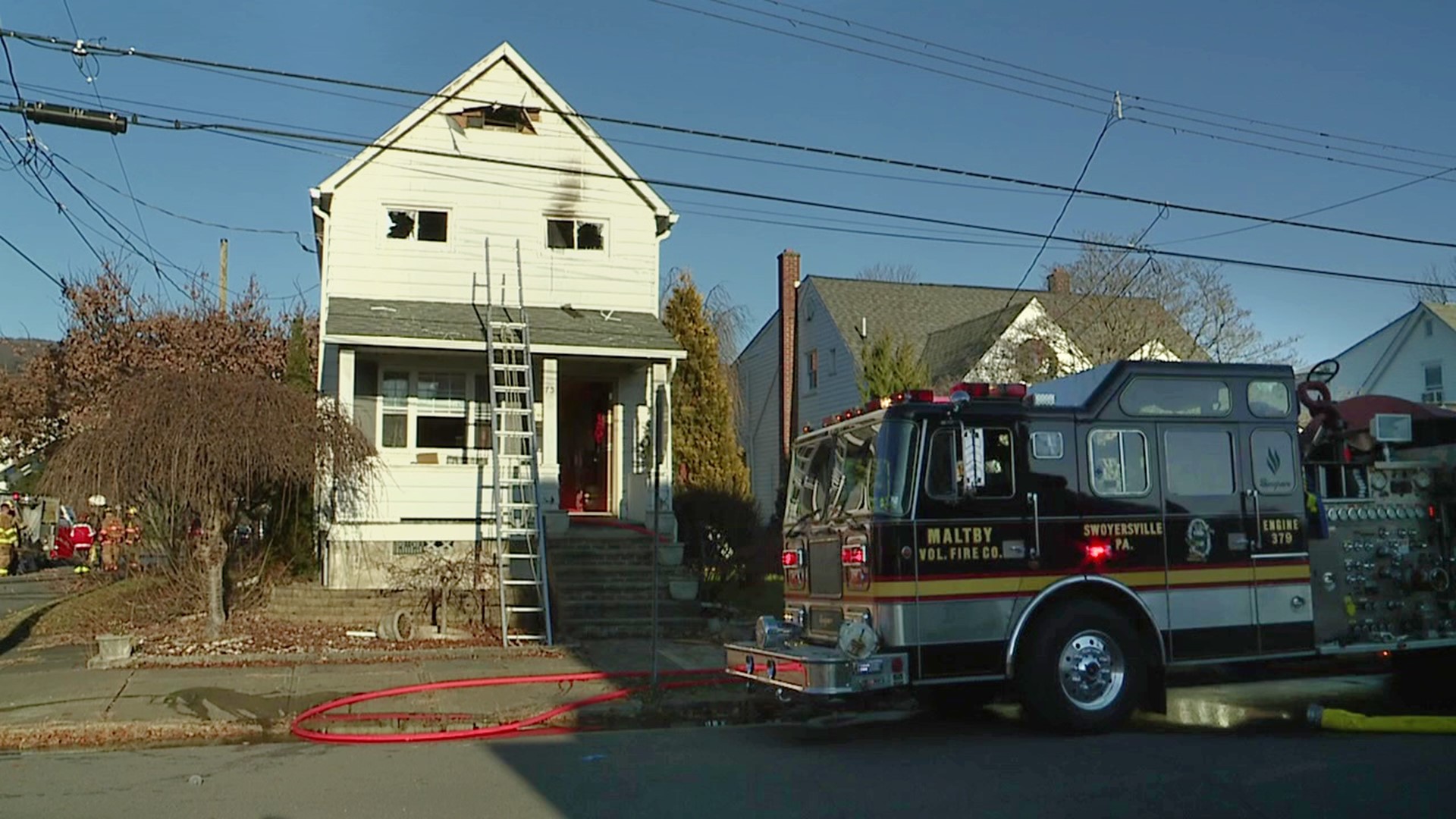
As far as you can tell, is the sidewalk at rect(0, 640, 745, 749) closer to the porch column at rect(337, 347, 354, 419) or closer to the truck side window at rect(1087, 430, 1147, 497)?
the truck side window at rect(1087, 430, 1147, 497)

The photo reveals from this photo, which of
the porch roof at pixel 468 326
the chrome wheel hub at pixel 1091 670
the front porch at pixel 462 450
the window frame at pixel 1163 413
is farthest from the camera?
the porch roof at pixel 468 326

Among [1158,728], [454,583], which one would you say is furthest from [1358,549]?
[454,583]

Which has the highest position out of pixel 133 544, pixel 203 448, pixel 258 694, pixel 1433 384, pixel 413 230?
pixel 413 230

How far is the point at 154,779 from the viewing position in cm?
793

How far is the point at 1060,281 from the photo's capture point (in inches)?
1258

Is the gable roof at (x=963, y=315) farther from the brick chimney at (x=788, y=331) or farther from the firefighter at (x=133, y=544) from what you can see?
the firefighter at (x=133, y=544)

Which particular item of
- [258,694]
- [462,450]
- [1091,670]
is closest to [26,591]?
[462,450]

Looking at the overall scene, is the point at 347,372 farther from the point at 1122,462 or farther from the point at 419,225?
the point at 1122,462

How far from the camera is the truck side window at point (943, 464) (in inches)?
345

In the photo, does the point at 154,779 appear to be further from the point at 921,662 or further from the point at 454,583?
the point at 454,583

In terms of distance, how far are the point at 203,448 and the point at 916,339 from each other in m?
23.1

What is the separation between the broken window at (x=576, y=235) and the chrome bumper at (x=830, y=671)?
10.8m

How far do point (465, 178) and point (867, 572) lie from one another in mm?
11618

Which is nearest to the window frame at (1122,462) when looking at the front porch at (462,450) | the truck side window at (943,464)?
the truck side window at (943,464)
